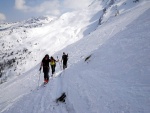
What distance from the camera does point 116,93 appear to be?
8875 mm

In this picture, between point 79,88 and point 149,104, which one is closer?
point 149,104

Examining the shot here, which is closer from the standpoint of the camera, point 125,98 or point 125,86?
point 125,98

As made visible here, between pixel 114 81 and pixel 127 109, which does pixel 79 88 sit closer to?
pixel 114 81

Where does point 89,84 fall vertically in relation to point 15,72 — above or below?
above

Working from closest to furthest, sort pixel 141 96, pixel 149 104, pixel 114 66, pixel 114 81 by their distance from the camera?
pixel 149 104 < pixel 141 96 < pixel 114 81 < pixel 114 66

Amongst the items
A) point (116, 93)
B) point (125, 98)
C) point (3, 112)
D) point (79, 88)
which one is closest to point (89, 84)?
point (79, 88)

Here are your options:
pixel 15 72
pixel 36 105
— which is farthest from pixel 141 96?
pixel 15 72

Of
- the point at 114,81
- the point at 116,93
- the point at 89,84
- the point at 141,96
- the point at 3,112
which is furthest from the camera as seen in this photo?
the point at 3,112

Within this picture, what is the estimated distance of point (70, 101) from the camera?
10.5 m

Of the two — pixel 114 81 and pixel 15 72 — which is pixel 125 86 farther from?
pixel 15 72

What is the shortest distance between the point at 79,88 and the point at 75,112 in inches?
116

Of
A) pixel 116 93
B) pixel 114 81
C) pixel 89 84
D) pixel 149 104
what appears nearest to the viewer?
pixel 149 104

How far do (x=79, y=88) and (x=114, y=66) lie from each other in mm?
3310

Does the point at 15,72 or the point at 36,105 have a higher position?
the point at 36,105
